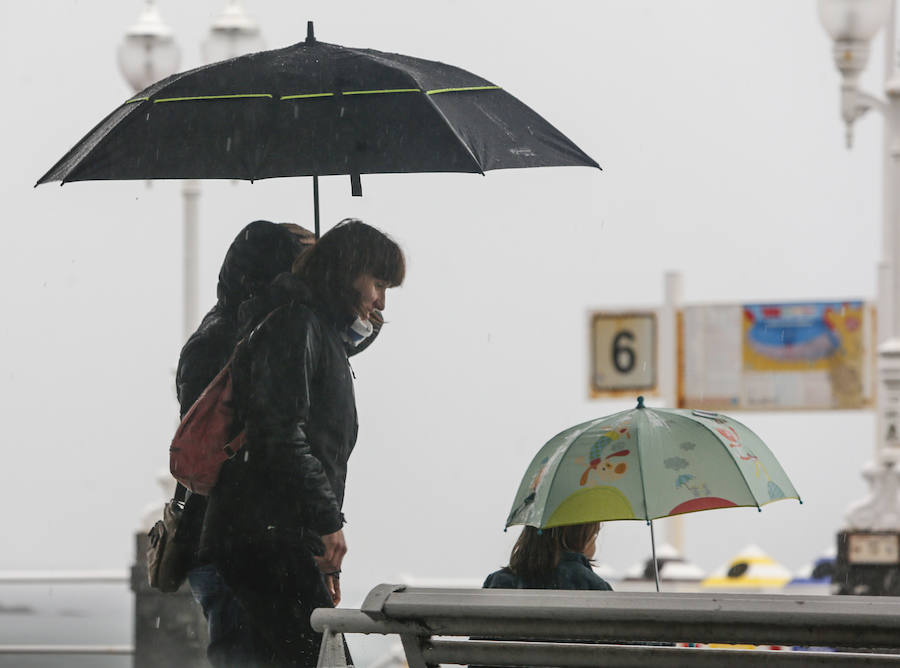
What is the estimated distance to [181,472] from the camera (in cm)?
547

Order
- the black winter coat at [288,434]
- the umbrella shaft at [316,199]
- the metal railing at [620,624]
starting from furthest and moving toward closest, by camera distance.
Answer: the umbrella shaft at [316,199]
the black winter coat at [288,434]
the metal railing at [620,624]

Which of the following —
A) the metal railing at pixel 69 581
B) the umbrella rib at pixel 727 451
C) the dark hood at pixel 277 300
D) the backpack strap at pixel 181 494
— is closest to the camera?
the umbrella rib at pixel 727 451

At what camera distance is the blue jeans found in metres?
5.55

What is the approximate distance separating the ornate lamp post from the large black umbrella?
9179 millimetres

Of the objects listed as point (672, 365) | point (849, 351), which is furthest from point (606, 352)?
point (849, 351)

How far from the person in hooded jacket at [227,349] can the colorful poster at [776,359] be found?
39.5 ft

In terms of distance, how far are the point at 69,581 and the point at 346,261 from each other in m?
7.71

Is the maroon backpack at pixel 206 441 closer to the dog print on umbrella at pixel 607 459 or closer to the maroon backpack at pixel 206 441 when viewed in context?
the maroon backpack at pixel 206 441

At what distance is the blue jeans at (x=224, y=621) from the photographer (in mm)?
5551

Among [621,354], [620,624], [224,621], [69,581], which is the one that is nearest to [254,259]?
[224,621]

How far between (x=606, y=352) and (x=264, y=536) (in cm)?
1249

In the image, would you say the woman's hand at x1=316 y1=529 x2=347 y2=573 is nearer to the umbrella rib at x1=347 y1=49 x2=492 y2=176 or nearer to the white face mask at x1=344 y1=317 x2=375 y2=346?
the white face mask at x1=344 y1=317 x2=375 y2=346

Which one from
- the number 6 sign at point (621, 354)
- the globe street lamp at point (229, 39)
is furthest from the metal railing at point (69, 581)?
the number 6 sign at point (621, 354)

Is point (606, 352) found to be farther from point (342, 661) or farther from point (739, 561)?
point (342, 661)
